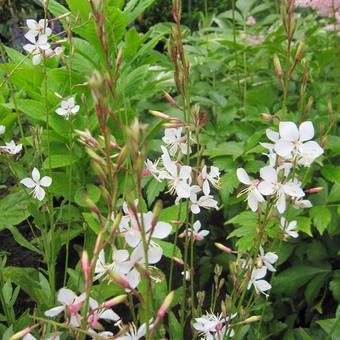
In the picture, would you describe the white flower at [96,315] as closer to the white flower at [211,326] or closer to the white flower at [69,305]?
the white flower at [69,305]

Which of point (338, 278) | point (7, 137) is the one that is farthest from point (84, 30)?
point (338, 278)

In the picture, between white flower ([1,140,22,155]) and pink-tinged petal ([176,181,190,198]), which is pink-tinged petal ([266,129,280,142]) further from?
white flower ([1,140,22,155])

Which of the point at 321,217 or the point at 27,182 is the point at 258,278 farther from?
the point at 321,217

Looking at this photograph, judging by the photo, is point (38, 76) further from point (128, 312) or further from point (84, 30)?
point (128, 312)

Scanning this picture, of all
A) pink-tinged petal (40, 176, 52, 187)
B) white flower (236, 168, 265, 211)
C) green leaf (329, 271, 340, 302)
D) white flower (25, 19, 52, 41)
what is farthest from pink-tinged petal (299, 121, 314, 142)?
green leaf (329, 271, 340, 302)

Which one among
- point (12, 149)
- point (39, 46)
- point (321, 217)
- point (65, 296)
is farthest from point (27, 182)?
point (321, 217)

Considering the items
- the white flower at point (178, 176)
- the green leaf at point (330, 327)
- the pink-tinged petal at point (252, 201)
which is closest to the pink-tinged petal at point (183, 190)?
the white flower at point (178, 176)

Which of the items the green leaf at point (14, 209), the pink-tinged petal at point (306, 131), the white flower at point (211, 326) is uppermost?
the pink-tinged petal at point (306, 131)
